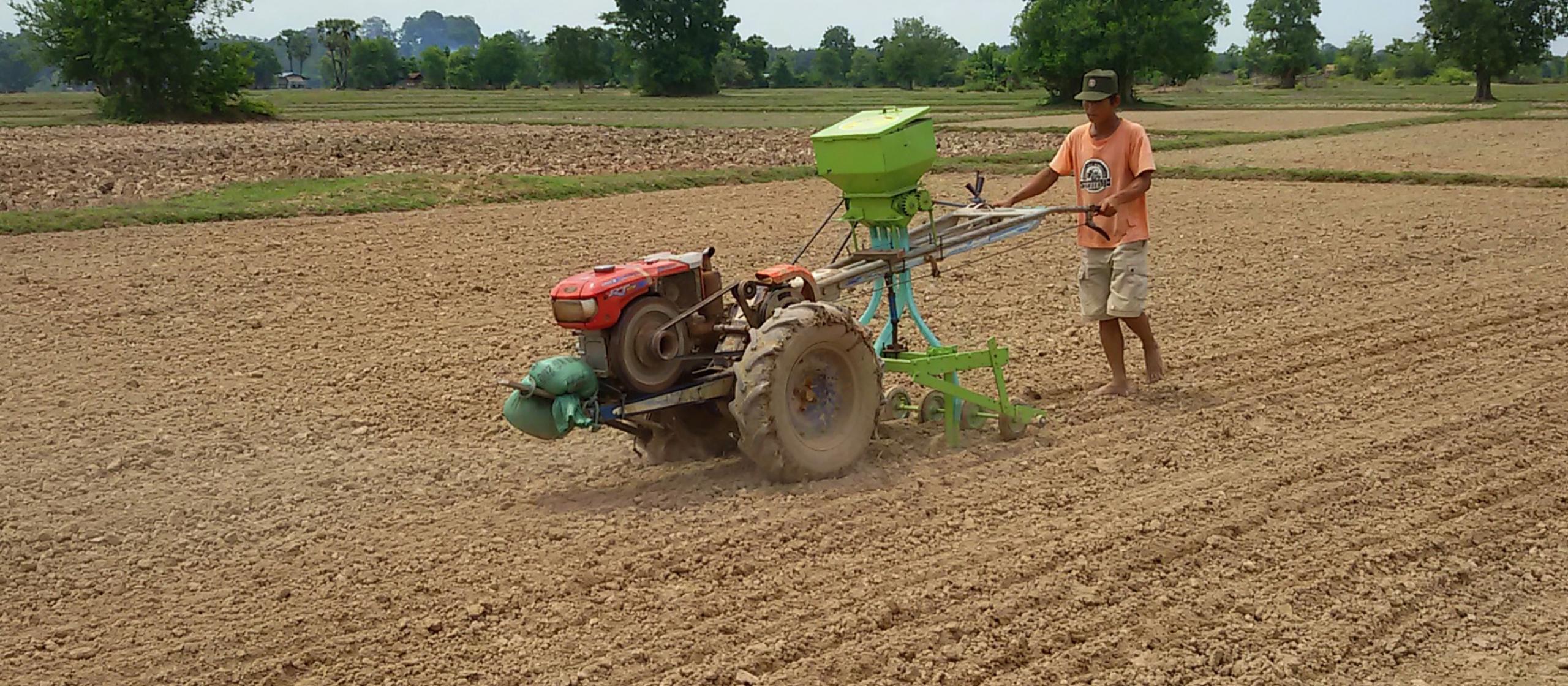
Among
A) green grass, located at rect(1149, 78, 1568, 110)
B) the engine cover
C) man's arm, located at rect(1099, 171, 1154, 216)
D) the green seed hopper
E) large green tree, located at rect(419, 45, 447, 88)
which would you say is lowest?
the engine cover

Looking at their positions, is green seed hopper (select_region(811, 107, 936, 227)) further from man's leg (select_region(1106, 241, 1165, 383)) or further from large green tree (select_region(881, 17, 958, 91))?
large green tree (select_region(881, 17, 958, 91))

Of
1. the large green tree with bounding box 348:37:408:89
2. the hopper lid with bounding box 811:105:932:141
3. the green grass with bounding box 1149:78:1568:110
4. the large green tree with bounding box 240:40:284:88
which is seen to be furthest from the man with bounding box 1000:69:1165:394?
the large green tree with bounding box 240:40:284:88

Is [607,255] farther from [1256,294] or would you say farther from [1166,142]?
[1166,142]

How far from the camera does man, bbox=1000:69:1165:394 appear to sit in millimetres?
7070

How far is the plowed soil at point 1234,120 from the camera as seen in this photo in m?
29.8

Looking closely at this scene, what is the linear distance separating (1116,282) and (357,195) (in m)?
10.8

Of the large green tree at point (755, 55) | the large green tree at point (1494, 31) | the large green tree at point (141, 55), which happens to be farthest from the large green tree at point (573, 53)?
the large green tree at point (1494, 31)

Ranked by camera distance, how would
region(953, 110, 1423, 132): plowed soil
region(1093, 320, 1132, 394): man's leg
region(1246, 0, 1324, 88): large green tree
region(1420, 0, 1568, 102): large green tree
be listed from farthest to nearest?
region(1246, 0, 1324, 88): large green tree → region(1420, 0, 1568, 102): large green tree → region(953, 110, 1423, 132): plowed soil → region(1093, 320, 1132, 394): man's leg

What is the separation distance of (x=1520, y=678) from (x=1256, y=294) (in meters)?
6.09

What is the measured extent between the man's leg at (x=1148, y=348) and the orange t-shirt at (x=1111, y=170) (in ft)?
1.54

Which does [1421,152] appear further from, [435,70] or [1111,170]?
[435,70]

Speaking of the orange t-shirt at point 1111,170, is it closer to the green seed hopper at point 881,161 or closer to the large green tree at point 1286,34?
the green seed hopper at point 881,161

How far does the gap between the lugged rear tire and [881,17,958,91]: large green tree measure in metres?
91.5

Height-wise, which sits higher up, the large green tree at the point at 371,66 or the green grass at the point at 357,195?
the large green tree at the point at 371,66
